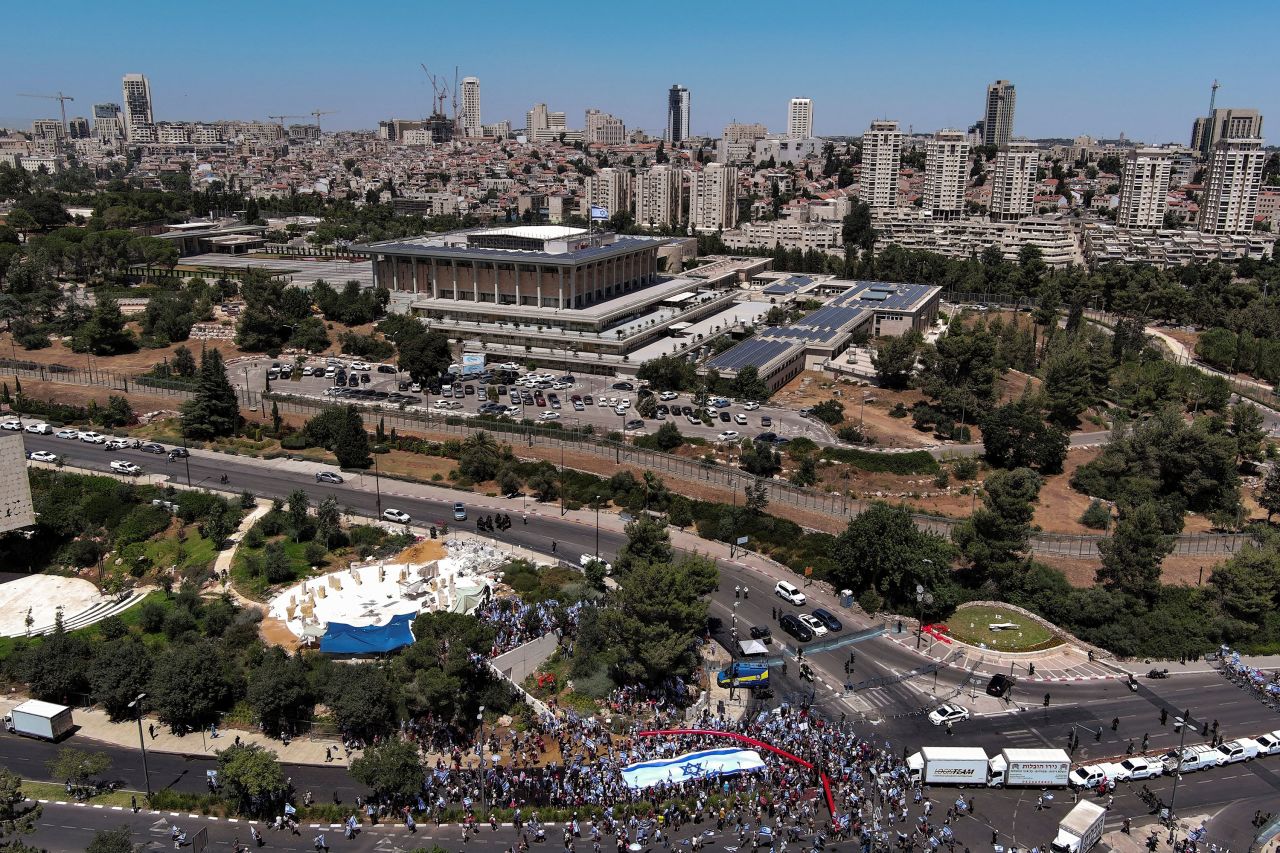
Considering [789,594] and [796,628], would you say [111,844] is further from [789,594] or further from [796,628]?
[789,594]

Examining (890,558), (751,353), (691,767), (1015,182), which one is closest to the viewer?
(691,767)

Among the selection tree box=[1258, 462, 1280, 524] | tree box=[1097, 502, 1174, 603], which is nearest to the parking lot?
tree box=[1097, 502, 1174, 603]

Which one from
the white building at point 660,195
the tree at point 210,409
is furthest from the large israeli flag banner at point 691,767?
the white building at point 660,195

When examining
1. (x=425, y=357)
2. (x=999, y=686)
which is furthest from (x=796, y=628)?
(x=425, y=357)

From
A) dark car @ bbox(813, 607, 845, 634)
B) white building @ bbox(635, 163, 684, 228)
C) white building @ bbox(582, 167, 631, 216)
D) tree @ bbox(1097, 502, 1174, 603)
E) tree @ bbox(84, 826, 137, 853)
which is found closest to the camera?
tree @ bbox(84, 826, 137, 853)

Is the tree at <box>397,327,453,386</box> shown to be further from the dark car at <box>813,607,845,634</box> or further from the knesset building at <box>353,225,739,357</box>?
the dark car at <box>813,607,845,634</box>

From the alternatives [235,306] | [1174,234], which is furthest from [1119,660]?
[1174,234]
